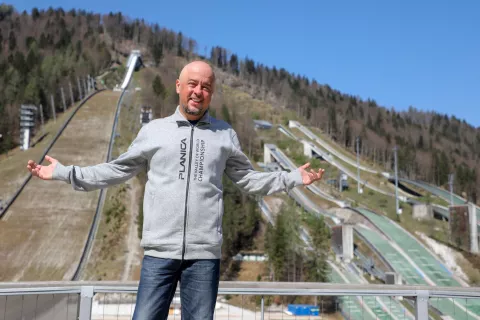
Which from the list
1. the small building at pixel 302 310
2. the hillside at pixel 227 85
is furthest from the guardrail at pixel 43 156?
the small building at pixel 302 310

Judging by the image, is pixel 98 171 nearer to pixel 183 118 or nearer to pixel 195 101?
pixel 183 118

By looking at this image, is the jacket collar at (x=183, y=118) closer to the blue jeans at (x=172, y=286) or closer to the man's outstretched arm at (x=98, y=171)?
the man's outstretched arm at (x=98, y=171)

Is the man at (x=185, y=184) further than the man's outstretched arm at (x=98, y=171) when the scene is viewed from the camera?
No

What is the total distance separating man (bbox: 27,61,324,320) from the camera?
7.66 ft

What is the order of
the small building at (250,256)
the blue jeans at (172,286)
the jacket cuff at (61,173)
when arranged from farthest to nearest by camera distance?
the small building at (250,256)
the jacket cuff at (61,173)
the blue jeans at (172,286)

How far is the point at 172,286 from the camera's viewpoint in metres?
2.38

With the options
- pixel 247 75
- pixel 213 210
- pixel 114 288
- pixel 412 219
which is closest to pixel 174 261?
pixel 213 210

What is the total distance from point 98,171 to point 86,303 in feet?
4.17

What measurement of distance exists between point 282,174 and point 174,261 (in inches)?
32.2

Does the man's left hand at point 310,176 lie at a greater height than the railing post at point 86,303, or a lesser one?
greater

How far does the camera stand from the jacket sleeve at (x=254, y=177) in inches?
106

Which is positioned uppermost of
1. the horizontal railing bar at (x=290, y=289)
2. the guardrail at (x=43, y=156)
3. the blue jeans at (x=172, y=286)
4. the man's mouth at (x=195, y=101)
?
the guardrail at (x=43, y=156)

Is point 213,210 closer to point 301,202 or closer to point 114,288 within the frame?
point 114,288

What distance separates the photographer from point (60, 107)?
59.7 metres
